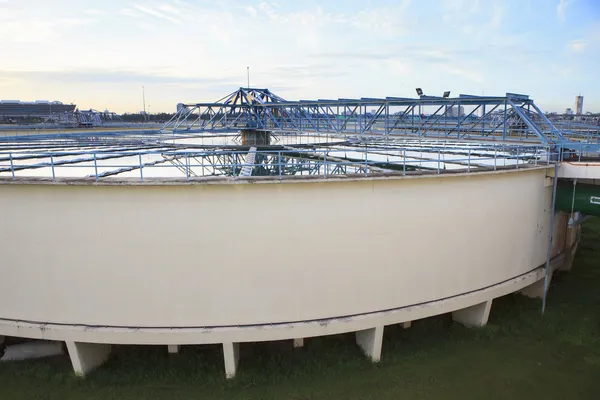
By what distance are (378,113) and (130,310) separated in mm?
13071

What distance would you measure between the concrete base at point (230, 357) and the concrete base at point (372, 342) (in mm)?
4079

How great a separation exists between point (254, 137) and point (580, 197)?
1541 cm

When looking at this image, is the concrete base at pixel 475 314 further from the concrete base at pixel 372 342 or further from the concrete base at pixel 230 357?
the concrete base at pixel 230 357

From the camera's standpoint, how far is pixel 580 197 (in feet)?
52.6

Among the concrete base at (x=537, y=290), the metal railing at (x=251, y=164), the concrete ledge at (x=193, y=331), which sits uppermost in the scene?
the metal railing at (x=251, y=164)

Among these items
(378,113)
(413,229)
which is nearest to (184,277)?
(413,229)

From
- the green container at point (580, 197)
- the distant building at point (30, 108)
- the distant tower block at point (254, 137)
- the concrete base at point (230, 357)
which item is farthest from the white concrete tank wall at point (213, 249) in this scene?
the distant building at point (30, 108)

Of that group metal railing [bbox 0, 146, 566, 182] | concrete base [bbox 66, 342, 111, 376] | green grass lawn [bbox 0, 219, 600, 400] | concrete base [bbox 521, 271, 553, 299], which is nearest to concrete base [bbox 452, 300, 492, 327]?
green grass lawn [bbox 0, 219, 600, 400]

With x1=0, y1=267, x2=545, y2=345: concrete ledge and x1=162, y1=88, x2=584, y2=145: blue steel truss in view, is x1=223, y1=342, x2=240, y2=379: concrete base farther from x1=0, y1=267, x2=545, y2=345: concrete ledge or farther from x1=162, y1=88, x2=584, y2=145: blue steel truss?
x1=162, y1=88, x2=584, y2=145: blue steel truss

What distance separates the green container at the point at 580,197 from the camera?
15.8 m

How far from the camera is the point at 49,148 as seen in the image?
65.8 ft

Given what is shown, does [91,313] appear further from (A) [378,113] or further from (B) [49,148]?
(A) [378,113]

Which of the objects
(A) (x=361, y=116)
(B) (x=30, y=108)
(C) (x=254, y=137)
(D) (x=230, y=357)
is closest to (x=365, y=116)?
(A) (x=361, y=116)

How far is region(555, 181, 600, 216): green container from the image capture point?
15781 millimetres
